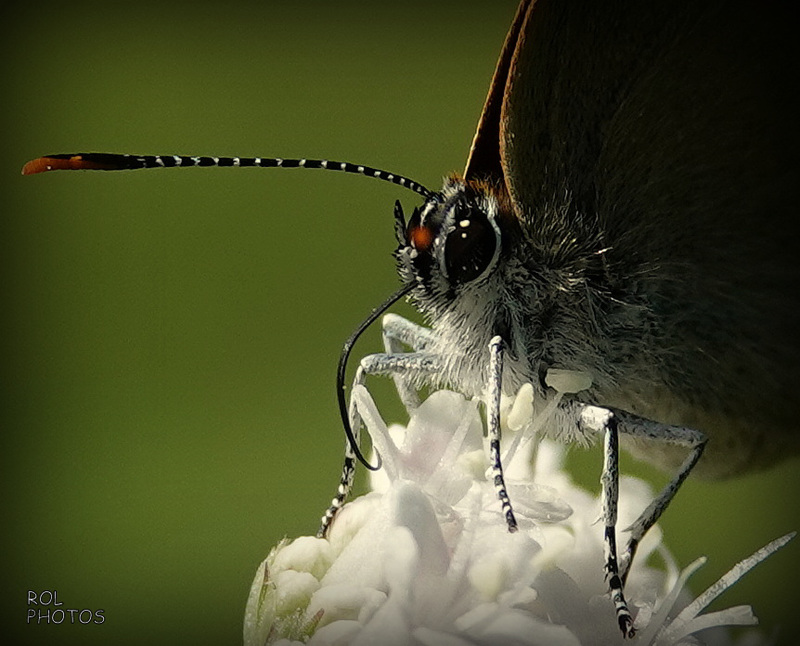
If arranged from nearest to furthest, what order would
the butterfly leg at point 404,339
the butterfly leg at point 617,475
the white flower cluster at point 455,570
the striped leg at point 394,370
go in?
the white flower cluster at point 455,570, the butterfly leg at point 617,475, the striped leg at point 394,370, the butterfly leg at point 404,339

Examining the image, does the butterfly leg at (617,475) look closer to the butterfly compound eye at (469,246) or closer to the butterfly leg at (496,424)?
the butterfly leg at (496,424)

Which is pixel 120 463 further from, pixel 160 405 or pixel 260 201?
pixel 260 201

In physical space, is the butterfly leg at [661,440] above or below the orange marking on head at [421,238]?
below

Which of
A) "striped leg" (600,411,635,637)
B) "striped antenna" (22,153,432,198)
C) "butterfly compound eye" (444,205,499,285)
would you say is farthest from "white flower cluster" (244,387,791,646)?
"striped antenna" (22,153,432,198)

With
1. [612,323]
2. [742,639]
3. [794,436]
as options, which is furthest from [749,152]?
[742,639]

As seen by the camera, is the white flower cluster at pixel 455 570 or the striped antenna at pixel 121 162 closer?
the white flower cluster at pixel 455 570

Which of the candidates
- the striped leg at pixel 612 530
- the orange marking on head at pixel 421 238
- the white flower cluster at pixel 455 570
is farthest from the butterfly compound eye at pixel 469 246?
the striped leg at pixel 612 530

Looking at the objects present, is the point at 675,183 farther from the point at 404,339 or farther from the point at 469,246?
the point at 404,339

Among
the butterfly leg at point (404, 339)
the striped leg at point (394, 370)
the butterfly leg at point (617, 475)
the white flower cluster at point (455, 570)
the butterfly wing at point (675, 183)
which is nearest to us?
the white flower cluster at point (455, 570)
